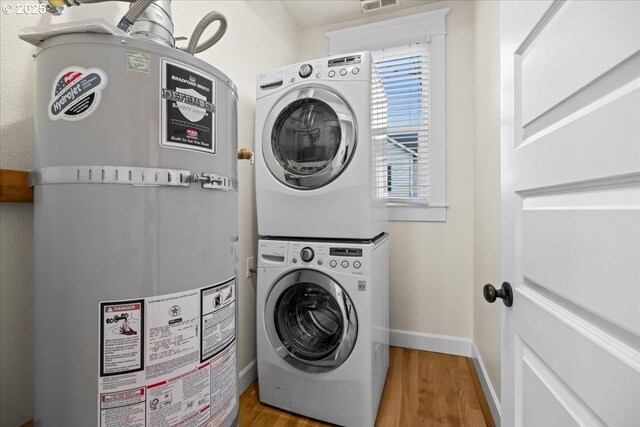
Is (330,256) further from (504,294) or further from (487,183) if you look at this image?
(487,183)

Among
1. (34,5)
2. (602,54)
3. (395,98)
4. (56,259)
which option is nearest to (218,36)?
(34,5)

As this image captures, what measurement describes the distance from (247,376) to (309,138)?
148 cm

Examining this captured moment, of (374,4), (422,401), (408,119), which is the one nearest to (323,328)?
(422,401)

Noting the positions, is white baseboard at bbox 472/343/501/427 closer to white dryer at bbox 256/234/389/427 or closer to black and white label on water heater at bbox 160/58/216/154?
white dryer at bbox 256/234/389/427

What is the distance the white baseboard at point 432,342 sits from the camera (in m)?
2.16

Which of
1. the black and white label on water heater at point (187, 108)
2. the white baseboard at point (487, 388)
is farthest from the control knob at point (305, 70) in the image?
the white baseboard at point (487, 388)

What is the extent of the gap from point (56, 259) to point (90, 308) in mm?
132

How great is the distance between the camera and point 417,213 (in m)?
2.31

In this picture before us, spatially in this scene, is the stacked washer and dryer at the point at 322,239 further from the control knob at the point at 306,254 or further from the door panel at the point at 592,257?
the door panel at the point at 592,257

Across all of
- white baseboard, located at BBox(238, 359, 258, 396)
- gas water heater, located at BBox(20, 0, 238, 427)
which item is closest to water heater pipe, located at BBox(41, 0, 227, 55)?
gas water heater, located at BBox(20, 0, 238, 427)

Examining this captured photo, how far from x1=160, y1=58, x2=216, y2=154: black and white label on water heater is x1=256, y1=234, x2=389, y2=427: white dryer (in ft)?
2.83

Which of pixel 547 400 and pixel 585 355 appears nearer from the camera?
pixel 585 355

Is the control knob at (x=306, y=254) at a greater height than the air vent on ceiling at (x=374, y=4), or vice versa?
the air vent on ceiling at (x=374, y=4)

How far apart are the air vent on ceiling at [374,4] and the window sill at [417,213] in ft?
5.10
